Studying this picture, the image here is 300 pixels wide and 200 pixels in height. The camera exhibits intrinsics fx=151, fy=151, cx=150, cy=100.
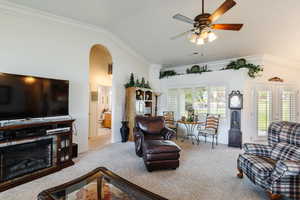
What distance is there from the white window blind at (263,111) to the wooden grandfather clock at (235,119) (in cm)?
81

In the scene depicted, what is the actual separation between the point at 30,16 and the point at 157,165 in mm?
4050

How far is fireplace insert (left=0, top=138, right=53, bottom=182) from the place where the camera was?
2.37 meters

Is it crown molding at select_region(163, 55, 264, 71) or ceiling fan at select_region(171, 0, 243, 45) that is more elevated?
crown molding at select_region(163, 55, 264, 71)

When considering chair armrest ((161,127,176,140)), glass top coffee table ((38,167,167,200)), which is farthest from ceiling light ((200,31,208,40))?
glass top coffee table ((38,167,167,200))

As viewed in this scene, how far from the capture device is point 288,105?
17.7 feet

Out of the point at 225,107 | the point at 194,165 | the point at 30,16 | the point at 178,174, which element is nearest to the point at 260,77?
the point at 225,107

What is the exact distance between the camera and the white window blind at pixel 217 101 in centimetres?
529

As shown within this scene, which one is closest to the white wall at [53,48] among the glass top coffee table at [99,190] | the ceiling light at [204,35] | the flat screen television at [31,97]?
the flat screen television at [31,97]

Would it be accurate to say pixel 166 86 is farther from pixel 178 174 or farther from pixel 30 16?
pixel 30 16

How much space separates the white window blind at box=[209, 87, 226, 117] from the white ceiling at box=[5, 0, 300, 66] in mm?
1184

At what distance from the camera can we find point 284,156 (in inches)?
93.4

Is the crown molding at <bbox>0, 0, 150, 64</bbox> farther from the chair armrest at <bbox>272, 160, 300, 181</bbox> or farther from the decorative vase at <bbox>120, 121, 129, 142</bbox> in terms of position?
the chair armrest at <bbox>272, 160, 300, 181</bbox>

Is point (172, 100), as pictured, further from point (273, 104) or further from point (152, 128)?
point (273, 104)

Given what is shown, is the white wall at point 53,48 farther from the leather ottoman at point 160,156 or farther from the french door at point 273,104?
the french door at point 273,104
